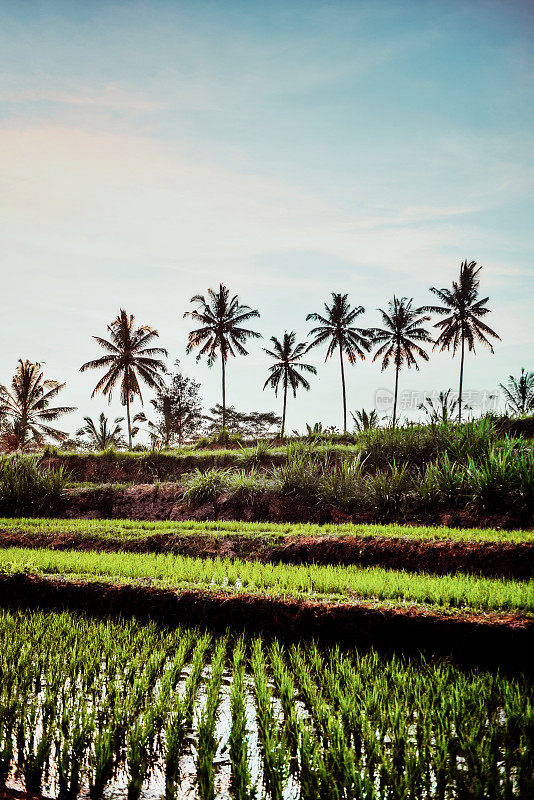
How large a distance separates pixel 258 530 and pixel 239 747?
6787mm

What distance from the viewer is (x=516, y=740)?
2992mm

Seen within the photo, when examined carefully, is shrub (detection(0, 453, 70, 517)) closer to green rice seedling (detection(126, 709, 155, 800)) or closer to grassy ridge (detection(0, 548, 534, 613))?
grassy ridge (detection(0, 548, 534, 613))

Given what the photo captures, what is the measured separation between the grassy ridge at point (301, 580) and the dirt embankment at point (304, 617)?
0.28 meters

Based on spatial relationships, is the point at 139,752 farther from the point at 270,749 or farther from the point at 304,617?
the point at 304,617

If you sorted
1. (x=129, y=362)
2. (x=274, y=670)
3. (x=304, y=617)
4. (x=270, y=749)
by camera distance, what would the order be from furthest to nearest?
(x=129, y=362) < (x=304, y=617) < (x=274, y=670) < (x=270, y=749)

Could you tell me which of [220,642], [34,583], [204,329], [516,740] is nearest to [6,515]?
[34,583]

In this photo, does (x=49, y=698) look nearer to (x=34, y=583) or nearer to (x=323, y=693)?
(x=323, y=693)

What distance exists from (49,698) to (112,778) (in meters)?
0.85

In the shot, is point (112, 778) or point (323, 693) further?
point (323, 693)

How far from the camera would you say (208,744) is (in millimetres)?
2918

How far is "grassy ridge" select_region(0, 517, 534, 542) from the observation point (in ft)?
27.0

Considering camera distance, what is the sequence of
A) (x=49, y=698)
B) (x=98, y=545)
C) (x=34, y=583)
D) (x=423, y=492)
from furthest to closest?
1. (x=423, y=492)
2. (x=98, y=545)
3. (x=34, y=583)
4. (x=49, y=698)

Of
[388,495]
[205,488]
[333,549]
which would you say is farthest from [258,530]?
[205,488]

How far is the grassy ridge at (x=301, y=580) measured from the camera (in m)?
5.21
